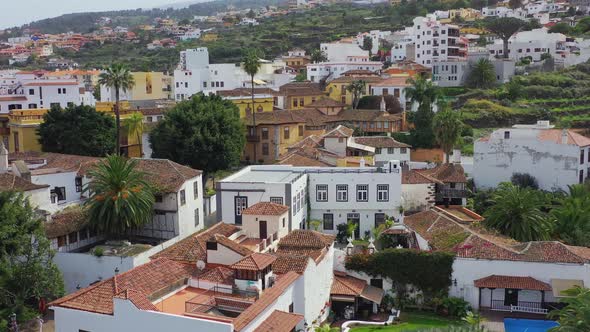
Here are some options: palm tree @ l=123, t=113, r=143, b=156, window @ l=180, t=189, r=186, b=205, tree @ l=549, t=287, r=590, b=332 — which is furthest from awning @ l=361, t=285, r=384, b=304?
palm tree @ l=123, t=113, r=143, b=156

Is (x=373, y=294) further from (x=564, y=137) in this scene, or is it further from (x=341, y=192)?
(x=564, y=137)

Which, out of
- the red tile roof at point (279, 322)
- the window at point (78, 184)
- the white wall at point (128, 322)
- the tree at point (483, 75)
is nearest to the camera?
the white wall at point (128, 322)

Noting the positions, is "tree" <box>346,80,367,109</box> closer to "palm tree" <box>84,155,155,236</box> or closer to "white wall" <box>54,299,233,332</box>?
"palm tree" <box>84,155,155,236</box>

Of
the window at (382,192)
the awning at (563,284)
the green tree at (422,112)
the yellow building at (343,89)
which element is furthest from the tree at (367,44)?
the awning at (563,284)

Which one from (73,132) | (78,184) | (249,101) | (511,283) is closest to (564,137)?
(511,283)

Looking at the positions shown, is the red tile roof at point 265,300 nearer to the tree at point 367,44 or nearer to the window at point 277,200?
the window at point 277,200

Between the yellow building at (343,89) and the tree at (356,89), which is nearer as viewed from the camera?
the tree at (356,89)
